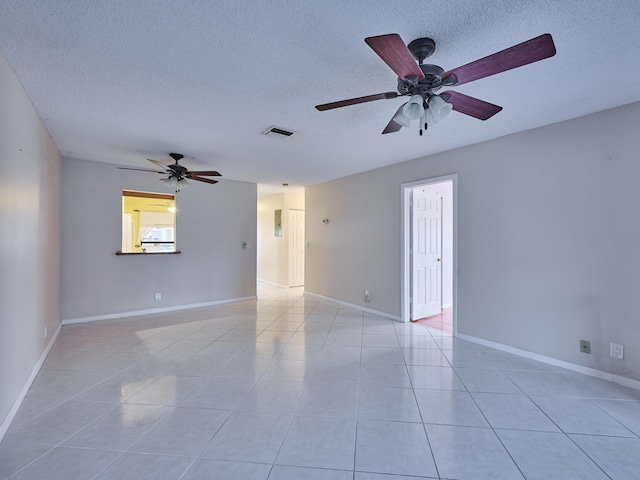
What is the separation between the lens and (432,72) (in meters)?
1.67

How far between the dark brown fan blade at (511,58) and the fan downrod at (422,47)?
263 mm

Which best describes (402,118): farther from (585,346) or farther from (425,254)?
(425,254)

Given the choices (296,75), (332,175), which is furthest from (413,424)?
(332,175)

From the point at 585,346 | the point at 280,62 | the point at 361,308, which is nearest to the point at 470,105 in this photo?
the point at 280,62

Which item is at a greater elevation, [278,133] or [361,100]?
[278,133]

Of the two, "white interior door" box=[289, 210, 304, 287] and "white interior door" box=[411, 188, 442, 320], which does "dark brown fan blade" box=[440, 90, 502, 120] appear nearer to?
"white interior door" box=[411, 188, 442, 320]

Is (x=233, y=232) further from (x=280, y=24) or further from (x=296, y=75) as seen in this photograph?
(x=280, y=24)

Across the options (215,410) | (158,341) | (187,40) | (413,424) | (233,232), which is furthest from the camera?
(233,232)

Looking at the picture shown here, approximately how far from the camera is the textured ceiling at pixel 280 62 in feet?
4.95

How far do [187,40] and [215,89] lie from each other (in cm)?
56

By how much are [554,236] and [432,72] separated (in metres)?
2.31

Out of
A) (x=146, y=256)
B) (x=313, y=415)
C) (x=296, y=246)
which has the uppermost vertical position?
(x=296, y=246)

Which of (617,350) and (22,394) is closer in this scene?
(22,394)

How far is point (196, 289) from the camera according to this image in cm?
542
